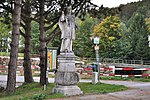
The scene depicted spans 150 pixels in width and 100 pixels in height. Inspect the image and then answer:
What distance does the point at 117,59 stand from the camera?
4853 cm

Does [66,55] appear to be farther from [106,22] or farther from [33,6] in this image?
[106,22]

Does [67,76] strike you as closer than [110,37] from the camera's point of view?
Yes

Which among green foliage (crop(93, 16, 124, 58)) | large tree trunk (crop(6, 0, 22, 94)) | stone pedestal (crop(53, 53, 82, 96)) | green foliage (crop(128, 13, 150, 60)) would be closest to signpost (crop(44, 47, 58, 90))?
large tree trunk (crop(6, 0, 22, 94))

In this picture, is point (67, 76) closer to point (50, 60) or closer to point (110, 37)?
point (50, 60)

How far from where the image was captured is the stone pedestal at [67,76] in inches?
452

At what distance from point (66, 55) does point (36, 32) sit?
163 ft

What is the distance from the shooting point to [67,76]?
11.5 m

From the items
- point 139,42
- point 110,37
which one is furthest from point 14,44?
point 110,37

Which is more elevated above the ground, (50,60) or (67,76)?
(50,60)

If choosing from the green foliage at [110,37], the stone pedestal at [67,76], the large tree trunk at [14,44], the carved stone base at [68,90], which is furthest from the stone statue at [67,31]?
the green foliage at [110,37]

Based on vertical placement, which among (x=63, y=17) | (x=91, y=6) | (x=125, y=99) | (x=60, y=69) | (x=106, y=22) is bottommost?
(x=125, y=99)

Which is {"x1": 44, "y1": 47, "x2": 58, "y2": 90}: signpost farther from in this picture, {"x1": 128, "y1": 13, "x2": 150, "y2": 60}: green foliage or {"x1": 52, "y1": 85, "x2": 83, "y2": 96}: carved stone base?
{"x1": 128, "y1": 13, "x2": 150, "y2": 60}: green foliage

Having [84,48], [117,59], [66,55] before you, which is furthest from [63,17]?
[84,48]

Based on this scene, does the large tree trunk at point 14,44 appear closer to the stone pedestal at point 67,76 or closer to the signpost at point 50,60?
the signpost at point 50,60
